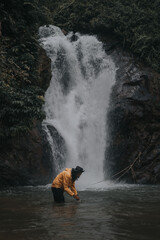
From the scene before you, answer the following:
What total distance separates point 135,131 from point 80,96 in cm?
507

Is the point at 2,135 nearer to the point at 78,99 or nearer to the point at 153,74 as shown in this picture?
the point at 78,99

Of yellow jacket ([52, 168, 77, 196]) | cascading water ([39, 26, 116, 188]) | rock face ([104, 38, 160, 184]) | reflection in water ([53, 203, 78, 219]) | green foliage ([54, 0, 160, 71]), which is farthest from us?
green foliage ([54, 0, 160, 71])

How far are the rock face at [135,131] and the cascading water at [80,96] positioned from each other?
876 mm

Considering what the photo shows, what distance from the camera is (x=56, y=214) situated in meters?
5.57

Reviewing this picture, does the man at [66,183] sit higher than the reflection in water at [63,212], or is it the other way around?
the man at [66,183]

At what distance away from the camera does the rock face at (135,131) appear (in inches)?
595

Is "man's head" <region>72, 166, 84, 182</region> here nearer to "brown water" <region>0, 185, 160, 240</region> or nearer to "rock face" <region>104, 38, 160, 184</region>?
"brown water" <region>0, 185, 160, 240</region>

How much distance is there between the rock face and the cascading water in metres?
0.88

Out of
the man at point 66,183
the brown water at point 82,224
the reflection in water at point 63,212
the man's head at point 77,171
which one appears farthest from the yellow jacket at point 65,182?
the brown water at point 82,224

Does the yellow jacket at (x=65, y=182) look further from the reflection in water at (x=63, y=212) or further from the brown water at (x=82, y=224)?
the brown water at (x=82, y=224)

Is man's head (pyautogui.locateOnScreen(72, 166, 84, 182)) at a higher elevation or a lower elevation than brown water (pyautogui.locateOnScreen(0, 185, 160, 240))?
higher

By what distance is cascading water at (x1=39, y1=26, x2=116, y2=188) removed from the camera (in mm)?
15977

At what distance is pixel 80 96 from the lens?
62.3ft

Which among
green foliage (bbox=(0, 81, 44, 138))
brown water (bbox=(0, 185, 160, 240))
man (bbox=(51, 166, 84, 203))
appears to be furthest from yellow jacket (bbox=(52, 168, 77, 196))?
green foliage (bbox=(0, 81, 44, 138))
